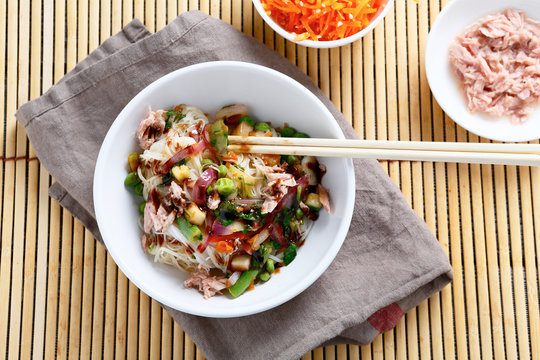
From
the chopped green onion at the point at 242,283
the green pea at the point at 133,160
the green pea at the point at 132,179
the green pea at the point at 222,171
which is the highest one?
the green pea at the point at 133,160

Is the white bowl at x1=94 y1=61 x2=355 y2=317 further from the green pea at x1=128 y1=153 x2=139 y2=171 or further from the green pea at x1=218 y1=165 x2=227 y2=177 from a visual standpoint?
the green pea at x1=218 y1=165 x2=227 y2=177

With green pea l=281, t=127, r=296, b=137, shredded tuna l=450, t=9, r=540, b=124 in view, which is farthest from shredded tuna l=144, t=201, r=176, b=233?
shredded tuna l=450, t=9, r=540, b=124

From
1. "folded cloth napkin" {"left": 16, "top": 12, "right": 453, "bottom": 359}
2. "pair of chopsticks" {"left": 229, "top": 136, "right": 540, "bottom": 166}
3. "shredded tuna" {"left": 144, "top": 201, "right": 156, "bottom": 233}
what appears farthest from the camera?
"folded cloth napkin" {"left": 16, "top": 12, "right": 453, "bottom": 359}

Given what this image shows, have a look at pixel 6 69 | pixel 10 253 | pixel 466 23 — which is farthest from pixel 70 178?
pixel 466 23

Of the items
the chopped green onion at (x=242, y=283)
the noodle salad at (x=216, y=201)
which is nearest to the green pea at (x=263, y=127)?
the noodle salad at (x=216, y=201)

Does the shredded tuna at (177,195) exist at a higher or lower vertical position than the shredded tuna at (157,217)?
higher

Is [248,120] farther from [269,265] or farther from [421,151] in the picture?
[421,151]

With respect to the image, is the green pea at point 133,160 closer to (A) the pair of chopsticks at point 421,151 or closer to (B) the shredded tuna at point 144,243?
(B) the shredded tuna at point 144,243
